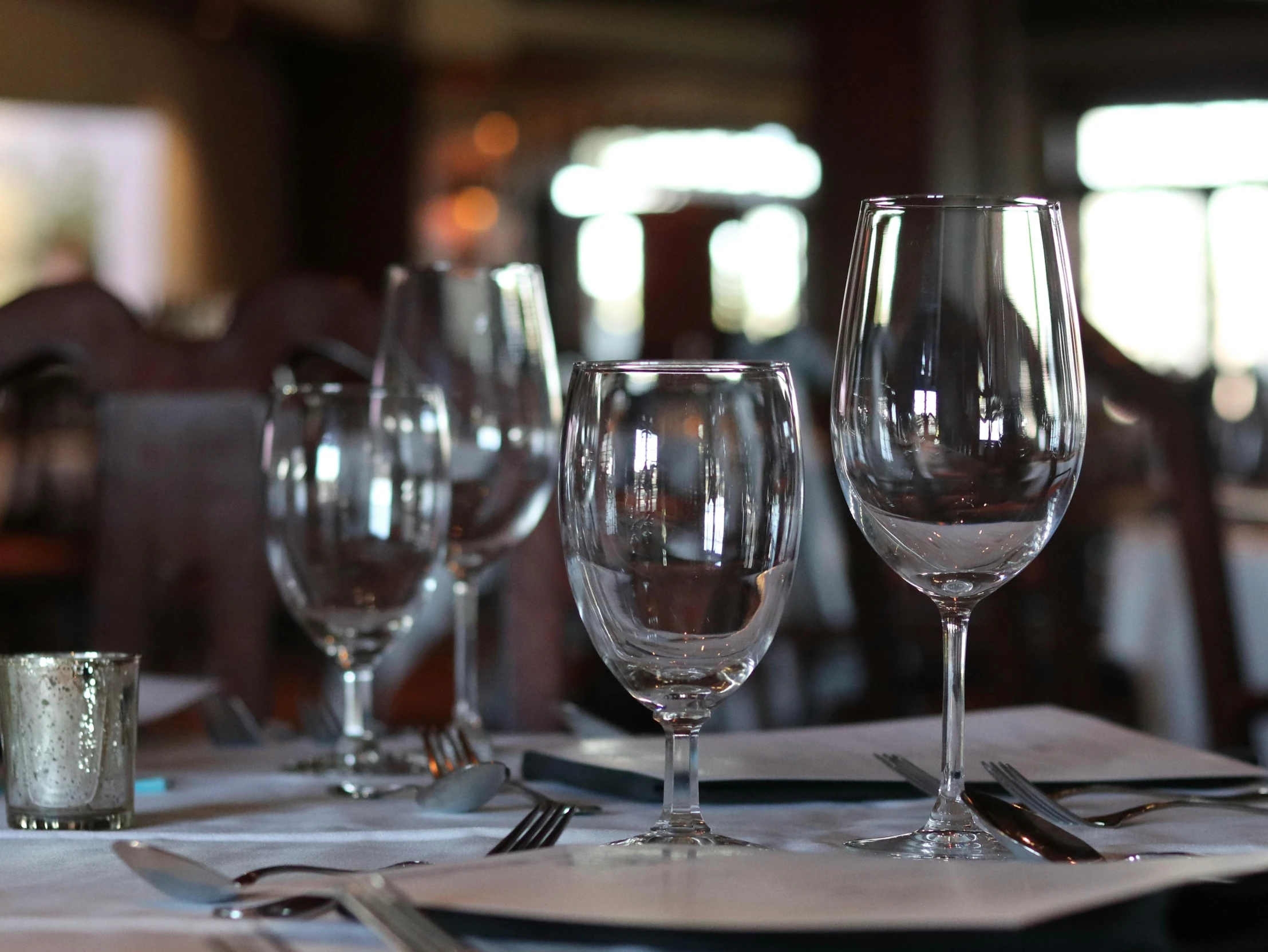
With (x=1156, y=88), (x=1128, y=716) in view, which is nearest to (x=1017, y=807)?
(x=1128, y=716)

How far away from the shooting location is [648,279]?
11.2m

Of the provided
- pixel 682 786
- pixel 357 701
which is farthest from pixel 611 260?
pixel 682 786

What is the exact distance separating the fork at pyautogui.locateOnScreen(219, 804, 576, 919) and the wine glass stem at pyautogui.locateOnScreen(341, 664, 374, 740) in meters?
0.16

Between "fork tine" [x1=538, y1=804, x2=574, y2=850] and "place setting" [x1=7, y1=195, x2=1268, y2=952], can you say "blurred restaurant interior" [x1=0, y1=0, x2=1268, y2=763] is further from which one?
"fork tine" [x1=538, y1=804, x2=574, y2=850]

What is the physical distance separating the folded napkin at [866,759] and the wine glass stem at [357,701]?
0.28ft

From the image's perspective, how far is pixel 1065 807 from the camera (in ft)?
2.04

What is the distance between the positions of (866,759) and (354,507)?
252 mm

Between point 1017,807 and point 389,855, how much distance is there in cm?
21

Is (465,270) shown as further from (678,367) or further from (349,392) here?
(678,367)

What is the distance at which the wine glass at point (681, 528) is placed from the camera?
1.65 ft

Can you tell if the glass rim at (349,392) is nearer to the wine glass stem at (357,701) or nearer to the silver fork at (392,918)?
the wine glass stem at (357,701)

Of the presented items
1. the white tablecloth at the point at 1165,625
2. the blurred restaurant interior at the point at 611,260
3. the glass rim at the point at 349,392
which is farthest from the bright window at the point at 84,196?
the glass rim at the point at 349,392

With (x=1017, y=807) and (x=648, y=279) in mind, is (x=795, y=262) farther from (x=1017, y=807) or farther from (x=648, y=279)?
(x=1017, y=807)

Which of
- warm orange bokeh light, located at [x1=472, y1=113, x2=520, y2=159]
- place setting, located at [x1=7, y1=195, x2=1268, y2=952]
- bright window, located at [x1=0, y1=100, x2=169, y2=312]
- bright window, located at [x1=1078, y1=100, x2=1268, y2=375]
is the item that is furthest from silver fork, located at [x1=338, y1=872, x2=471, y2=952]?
warm orange bokeh light, located at [x1=472, y1=113, x2=520, y2=159]
